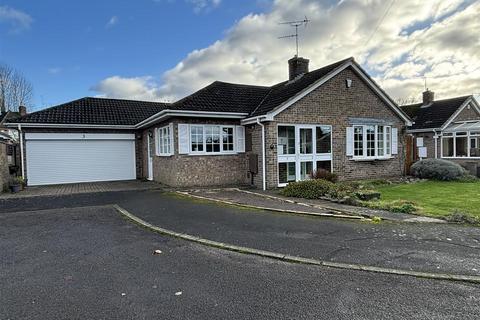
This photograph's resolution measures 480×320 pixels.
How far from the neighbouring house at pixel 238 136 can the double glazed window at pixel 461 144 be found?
29.4ft

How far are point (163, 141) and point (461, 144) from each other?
72.3 ft

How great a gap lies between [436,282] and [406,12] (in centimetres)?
1078

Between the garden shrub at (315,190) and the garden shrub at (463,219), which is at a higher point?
the garden shrub at (315,190)

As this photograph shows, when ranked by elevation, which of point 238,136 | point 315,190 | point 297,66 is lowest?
point 315,190

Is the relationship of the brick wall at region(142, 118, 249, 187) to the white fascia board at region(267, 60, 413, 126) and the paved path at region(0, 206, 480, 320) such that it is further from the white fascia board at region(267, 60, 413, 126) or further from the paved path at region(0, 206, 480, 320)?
the paved path at region(0, 206, 480, 320)

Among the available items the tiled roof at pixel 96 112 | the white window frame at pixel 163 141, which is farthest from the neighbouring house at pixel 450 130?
the tiled roof at pixel 96 112

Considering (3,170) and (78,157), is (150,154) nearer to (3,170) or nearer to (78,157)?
(78,157)

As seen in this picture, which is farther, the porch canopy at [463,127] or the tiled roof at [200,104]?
the porch canopy at [463,127]

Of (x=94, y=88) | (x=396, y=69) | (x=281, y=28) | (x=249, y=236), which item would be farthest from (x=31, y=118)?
(x=94, y=88)

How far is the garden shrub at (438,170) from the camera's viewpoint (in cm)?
1508

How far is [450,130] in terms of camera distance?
22.8 metres

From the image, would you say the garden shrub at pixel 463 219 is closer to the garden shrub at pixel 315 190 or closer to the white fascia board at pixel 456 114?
the garden shrub at pixel 315 190

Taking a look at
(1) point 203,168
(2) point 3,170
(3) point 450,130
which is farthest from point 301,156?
(3) point 450,130

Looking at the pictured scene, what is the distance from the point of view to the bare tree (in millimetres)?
32844
